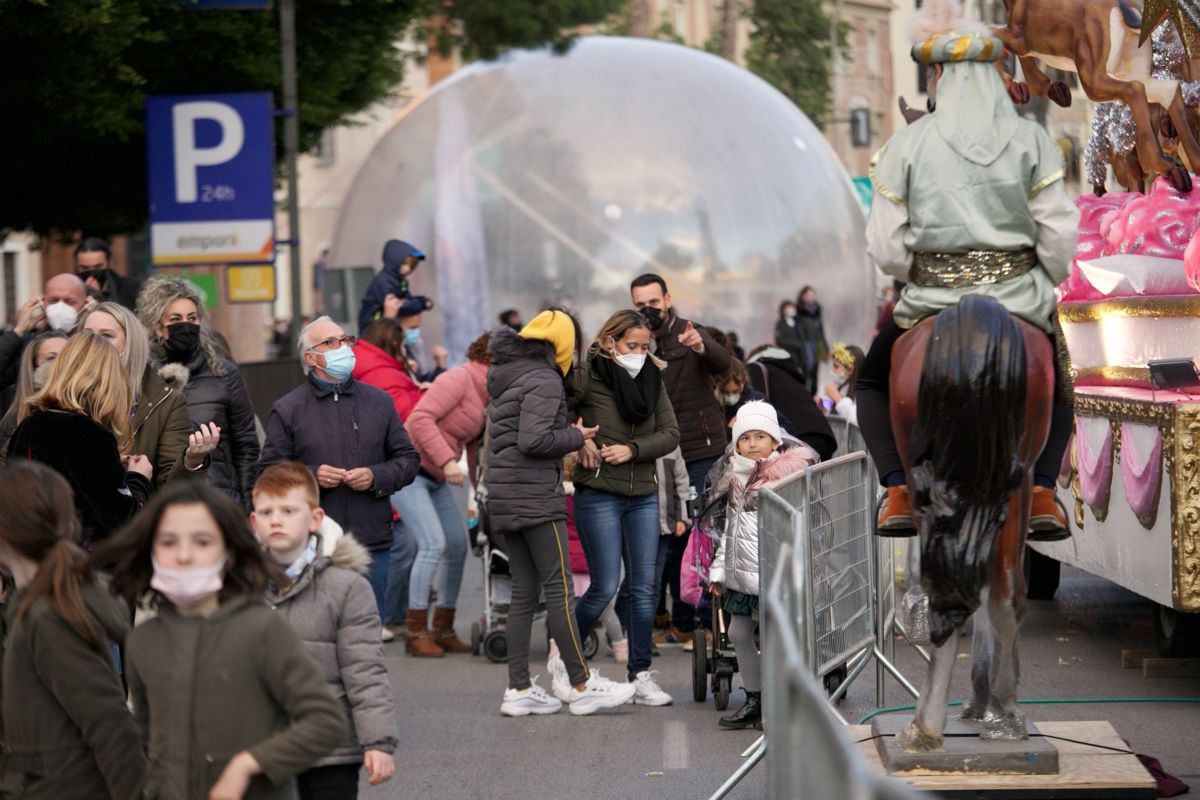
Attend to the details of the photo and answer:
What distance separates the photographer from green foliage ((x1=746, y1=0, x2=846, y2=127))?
168ft

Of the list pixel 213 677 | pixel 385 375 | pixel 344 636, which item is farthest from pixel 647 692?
pixel 213 677

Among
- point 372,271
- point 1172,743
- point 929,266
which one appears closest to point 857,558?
point 1172,743

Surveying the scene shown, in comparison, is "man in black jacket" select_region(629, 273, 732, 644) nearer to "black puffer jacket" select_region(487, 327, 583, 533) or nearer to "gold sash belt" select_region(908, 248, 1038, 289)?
"black puffer jacket" select_region(487, 327, 583, 533)

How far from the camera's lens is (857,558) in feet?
28.2

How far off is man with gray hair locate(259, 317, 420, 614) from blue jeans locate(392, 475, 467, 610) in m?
1.90

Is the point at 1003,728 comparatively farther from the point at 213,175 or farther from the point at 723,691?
the point at 213,175

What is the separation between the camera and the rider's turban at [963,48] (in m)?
6.90

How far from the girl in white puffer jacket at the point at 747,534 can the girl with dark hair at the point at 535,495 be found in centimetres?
70

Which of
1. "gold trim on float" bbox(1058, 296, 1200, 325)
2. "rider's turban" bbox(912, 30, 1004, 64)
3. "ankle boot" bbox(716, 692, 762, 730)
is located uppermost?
"rider's turban" bbox(912, 30, 1004, 64)

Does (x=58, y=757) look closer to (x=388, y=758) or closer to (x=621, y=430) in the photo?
(x=388, y=758)

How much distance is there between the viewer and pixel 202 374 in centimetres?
969

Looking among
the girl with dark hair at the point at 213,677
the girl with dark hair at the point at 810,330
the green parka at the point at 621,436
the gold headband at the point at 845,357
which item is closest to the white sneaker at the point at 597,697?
the green parka at the point at 621,436

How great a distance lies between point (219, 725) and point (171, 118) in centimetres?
1378

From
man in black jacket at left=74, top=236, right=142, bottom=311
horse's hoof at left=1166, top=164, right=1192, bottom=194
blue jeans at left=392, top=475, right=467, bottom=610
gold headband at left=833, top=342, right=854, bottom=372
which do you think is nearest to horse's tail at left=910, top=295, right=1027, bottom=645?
horse's hoof at left=1166, top=164, right=1192, bottom=194
